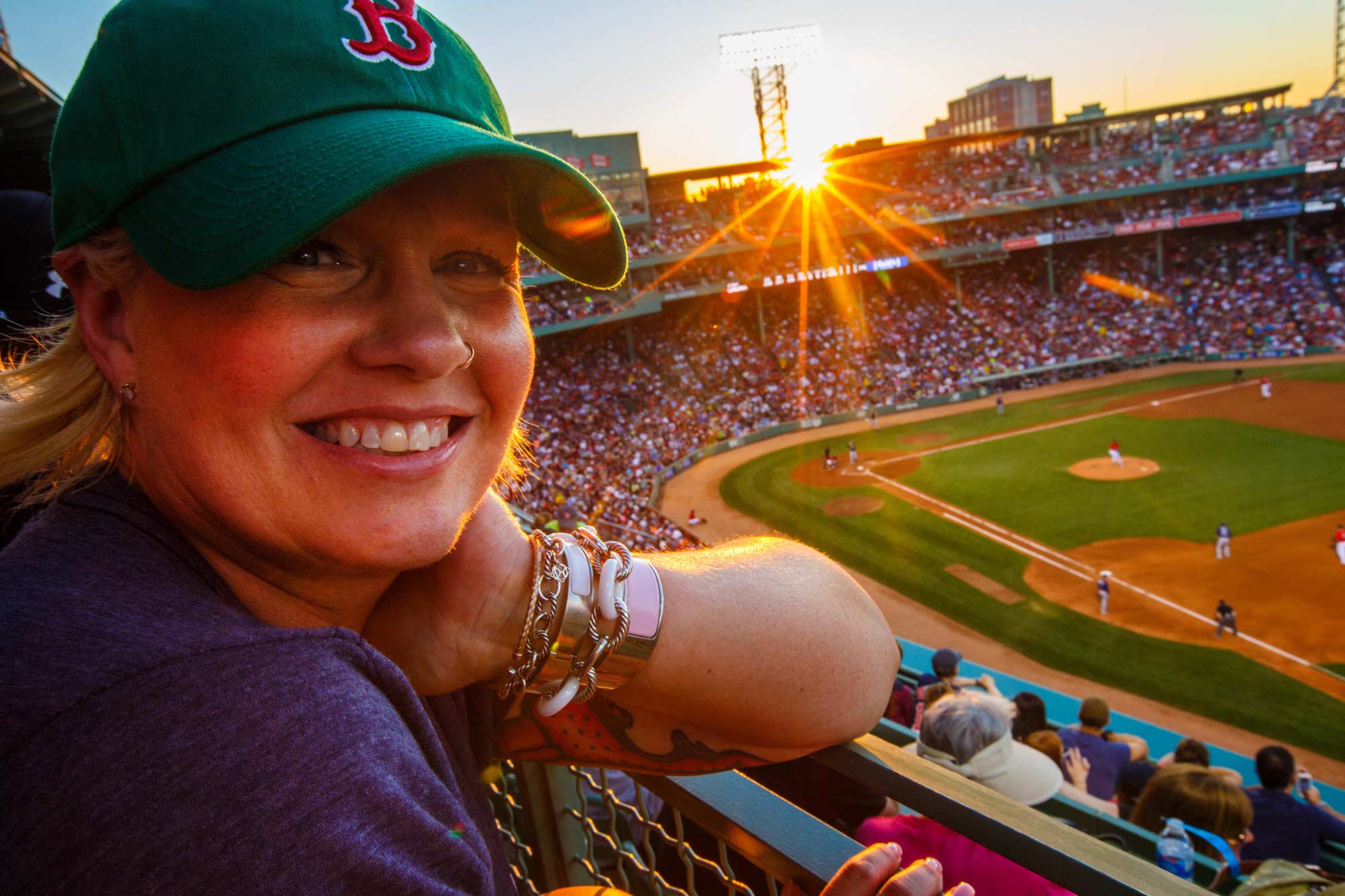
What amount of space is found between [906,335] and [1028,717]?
35.9 metres

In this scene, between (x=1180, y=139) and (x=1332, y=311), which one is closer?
(x=1332, y=311)

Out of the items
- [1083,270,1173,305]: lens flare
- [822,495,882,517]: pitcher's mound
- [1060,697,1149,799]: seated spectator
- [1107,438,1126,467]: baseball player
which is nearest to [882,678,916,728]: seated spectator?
[1060,697,1149,799]: seated spectator

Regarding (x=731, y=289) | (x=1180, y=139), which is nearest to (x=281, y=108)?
(x=731, y=289)

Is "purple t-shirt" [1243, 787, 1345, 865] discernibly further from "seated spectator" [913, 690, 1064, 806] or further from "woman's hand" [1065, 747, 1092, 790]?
"seated spectator" [913, 690, 1064, 806]

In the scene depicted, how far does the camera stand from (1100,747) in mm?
8398

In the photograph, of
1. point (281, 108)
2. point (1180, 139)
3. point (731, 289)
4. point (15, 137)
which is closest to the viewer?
point (281, 108)

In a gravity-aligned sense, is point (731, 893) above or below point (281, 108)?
below

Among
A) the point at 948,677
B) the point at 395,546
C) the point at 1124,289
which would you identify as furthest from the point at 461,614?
the point at 1124,289

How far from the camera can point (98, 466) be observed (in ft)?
4.82

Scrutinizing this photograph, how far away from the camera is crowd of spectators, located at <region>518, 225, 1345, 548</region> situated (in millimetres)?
35188

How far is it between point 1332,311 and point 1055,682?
3592 centimetres

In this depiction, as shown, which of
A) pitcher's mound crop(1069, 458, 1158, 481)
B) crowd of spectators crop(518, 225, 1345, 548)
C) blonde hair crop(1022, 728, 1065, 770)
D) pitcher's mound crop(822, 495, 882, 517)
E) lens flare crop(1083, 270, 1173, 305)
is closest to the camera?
blonde hair crop(1022, 728, 1065, 770)

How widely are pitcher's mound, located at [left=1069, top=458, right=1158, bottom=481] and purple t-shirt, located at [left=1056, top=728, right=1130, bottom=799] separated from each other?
17.5 metres

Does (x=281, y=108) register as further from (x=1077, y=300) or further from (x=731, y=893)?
(x=1077, y=300)
